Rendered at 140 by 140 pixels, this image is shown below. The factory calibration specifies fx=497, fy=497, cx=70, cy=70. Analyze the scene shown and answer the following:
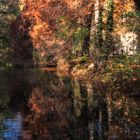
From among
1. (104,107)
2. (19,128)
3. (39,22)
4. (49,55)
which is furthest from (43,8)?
(19,128)

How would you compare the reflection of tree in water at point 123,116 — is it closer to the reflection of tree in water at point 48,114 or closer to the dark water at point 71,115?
the dark water at point 71,115

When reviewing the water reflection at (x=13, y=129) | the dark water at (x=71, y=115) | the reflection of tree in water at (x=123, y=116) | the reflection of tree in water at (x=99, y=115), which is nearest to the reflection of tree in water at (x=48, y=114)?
the dark water at (x=71, y=115)

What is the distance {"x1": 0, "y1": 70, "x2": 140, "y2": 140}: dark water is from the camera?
13.8 meters

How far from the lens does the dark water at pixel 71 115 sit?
45.3ft

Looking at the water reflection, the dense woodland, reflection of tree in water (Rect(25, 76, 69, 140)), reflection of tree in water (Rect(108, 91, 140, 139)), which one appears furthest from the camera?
the dense woodland

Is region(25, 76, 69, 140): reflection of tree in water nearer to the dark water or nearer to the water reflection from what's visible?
the dark water

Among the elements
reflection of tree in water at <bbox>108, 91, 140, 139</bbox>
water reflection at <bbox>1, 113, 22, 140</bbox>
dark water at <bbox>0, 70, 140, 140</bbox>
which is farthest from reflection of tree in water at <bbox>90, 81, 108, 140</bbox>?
water reflection at <bbox>1, 113, 22, 140</bbox>

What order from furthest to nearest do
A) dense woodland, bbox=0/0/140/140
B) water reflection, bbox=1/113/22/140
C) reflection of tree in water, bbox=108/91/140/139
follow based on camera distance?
dense woodland, bbox=0/0/140/140 → water reflection, bbox=1/113/22/140 → reflection of tree in water, bbox=108/91/140/139

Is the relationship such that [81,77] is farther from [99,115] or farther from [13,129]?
[13,129]

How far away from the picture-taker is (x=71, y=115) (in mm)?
17391

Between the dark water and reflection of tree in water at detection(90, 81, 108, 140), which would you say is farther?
the dark water

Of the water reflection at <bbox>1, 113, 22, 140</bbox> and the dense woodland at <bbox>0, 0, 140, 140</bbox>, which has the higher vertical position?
the dense woodland at <bbox>0, 0, 140, 140</bbox>

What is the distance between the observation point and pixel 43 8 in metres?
36.7

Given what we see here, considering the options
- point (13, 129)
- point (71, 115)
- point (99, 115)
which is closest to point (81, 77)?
point (71, 115)
